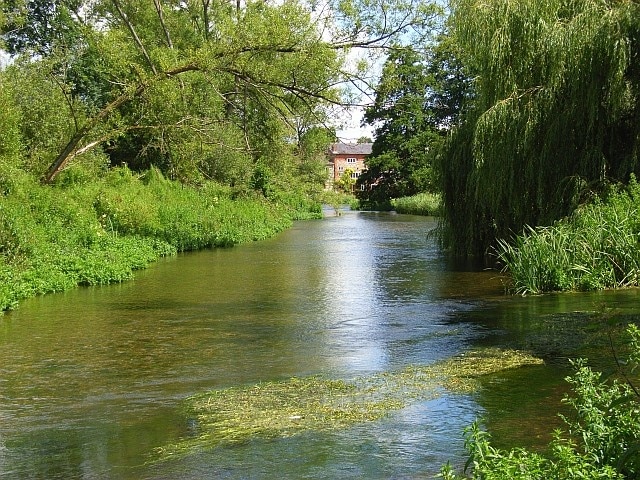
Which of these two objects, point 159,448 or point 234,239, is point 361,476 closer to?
point 159,448

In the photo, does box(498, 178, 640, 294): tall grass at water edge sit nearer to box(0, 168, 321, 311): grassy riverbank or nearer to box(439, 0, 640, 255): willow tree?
box(439, 0, 640, 255): willow tree

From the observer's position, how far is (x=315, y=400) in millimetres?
7363

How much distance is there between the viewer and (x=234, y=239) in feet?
89.9

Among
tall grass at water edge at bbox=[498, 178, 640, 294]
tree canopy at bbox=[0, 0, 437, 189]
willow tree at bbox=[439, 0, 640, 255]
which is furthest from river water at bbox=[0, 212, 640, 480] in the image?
tree canopy at bbox=[0, 0, 437, 189]

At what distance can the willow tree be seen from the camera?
1488cm

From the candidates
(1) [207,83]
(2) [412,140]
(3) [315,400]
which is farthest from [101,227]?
(2) [412,140]

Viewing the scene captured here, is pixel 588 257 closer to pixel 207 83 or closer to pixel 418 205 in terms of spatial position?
pixel 207 83

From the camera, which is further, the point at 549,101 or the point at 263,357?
the point at 549,101

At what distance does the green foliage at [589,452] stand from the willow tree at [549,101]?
1120cm

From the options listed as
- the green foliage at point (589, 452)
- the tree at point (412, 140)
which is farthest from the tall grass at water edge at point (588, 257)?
the tree at point (412, 140)

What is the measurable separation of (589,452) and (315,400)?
346cm

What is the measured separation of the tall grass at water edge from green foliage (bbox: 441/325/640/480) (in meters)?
9.56

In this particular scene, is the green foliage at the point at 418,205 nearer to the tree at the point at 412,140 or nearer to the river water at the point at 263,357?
the tree at the point at 412,140

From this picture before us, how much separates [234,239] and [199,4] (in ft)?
42.5
